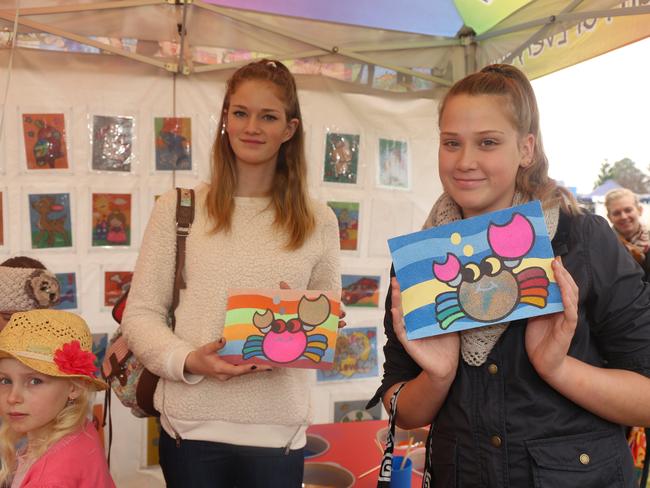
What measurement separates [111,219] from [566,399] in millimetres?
2571

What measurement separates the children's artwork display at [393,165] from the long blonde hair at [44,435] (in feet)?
7.48

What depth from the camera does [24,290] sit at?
1951 mm

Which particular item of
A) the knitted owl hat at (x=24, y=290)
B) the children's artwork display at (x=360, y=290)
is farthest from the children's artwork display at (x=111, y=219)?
the children's artwork display at (x=360, y=290)

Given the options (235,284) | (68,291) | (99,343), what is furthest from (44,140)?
(235,284)

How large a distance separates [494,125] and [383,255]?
2.43 meters

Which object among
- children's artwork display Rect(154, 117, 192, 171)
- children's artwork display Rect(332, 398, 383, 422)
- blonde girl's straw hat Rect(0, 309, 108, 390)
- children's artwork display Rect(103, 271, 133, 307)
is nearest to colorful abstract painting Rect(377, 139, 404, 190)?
children's artwork display Rect(154, 117, 192, 171)

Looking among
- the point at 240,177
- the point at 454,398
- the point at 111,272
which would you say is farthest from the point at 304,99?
the point at 454,398

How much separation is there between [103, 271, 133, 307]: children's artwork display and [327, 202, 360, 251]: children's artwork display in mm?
1267

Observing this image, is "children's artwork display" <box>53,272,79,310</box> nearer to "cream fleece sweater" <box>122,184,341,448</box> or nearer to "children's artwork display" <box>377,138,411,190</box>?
"cream fleece sweater" <box>122,184,341,448</box>

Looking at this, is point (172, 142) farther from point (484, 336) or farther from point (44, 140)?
point (484, 336)

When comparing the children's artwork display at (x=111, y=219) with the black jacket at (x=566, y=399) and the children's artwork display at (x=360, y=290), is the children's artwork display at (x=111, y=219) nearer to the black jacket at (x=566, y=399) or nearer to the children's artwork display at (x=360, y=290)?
the children's artwork display at (x=360, y=290)

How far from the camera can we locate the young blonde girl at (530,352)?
1011 mm

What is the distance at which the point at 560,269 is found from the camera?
98 centimetres

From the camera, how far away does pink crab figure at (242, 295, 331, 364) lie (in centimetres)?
149
